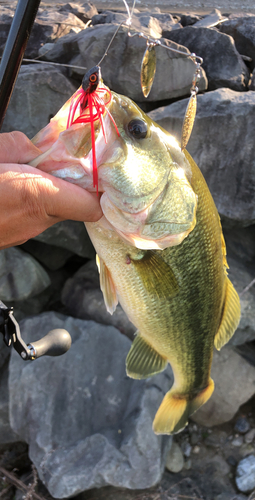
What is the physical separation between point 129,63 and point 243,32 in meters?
1.67

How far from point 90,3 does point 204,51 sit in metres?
1.94

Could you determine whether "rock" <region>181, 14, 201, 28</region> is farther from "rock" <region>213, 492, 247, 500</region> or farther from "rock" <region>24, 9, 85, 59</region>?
"rock" <region>213, 492, 247, 500</region>

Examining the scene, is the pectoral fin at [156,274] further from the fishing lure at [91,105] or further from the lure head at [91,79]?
the lure head at [91,79]

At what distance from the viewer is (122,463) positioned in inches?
85.9

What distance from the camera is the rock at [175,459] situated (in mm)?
2684

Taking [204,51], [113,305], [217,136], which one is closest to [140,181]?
[113,305]

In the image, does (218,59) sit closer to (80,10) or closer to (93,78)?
(80,10)

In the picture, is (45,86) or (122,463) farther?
(45,86)

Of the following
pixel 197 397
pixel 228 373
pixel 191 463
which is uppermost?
pixel 197 397

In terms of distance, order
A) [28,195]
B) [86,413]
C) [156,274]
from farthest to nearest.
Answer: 1. [86,413]
2. [156,274]
3. [28,195]

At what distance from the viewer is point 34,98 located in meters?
2.74

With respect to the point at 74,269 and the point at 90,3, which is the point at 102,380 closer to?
the point at 74,269

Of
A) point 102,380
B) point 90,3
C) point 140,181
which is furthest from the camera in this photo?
point 90,3

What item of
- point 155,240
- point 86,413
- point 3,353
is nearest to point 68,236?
point 3,353
